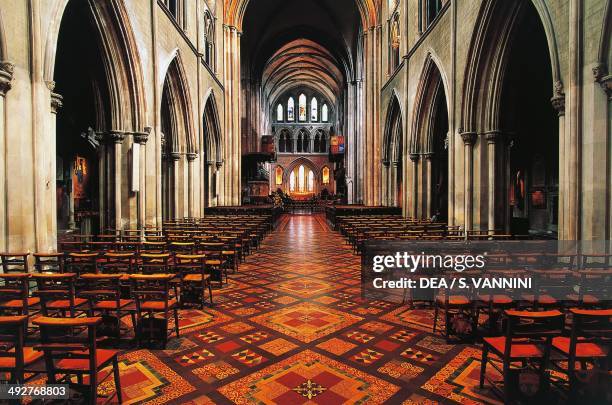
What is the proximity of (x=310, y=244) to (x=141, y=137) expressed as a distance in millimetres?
6857

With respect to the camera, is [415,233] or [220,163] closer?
[415,233]

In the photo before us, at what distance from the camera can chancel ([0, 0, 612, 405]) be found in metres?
3.35

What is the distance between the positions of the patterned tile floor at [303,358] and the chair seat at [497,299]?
62 cm

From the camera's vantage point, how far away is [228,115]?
2447cm

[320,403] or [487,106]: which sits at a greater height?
[487,106]

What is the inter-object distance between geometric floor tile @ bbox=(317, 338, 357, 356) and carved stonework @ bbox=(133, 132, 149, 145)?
9.62 meters

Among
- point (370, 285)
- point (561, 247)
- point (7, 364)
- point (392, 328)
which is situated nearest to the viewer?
point (7, 364)

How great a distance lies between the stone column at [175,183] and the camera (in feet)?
54.3

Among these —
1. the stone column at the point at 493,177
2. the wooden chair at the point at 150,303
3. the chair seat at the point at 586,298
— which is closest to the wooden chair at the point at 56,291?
the wooden chair at the point at 150,303

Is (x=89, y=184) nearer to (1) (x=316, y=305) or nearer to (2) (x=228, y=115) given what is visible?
(2) (x=228, y=115)

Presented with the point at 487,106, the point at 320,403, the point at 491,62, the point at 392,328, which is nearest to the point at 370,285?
the point at 392,328

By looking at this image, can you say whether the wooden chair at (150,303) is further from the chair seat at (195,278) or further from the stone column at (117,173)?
the stone column at (117,173)

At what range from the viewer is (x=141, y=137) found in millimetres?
11469

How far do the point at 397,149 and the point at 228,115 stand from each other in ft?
37.7
